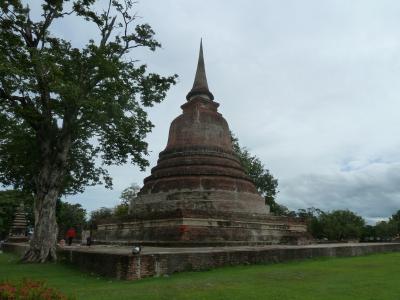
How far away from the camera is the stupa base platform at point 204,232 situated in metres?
17.0

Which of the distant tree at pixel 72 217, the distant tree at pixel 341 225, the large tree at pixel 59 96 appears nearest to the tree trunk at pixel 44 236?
the large tree at pixel 59 96

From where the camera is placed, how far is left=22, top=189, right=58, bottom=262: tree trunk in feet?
47.9

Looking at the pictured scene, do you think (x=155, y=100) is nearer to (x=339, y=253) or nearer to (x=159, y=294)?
(x=339, y=253)

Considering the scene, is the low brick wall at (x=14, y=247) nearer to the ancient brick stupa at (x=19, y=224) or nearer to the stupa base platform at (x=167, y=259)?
the ancient brick stupa at (x=19, y=224)

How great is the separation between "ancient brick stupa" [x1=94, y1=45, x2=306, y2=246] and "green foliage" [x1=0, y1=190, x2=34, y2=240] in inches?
205

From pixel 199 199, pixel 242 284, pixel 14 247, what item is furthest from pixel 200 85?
pixel 242 284

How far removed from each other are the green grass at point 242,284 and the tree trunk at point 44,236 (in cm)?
273

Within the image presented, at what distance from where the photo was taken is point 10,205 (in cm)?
2597

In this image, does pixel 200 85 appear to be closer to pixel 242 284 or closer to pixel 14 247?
pixel 14 247

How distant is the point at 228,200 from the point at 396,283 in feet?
39.8

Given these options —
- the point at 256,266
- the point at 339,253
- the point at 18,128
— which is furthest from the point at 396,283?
the point at 18,128

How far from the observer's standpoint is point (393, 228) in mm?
63031

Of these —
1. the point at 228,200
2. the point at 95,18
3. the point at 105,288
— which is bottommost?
the point at 105,288

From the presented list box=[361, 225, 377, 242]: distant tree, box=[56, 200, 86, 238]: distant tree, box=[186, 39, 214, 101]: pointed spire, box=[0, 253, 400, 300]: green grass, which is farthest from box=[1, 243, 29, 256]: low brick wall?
box=[361, 225, 377, 242]: distant tree
